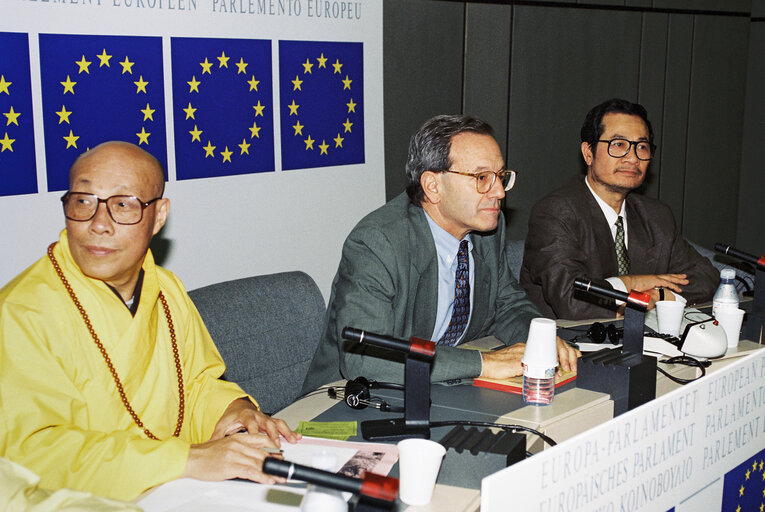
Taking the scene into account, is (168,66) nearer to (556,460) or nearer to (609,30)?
(556,460)

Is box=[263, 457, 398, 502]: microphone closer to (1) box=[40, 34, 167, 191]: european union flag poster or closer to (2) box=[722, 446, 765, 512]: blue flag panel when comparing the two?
(2) box=[722, 446, 765, 512]: blue flag panel

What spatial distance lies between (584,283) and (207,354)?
101 centimetres

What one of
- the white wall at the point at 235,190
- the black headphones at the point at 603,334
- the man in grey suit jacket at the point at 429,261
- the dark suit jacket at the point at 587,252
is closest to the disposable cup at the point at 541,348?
the man in grey suit jacket at the point at 429,261

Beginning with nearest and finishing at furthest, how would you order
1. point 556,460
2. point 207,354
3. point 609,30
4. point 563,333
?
point 556,460, point 207,354, point 563,333, point 609,30

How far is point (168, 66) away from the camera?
322 cm

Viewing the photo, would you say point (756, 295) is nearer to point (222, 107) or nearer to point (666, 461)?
point (666, 461)

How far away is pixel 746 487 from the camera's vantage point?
1.92 meters

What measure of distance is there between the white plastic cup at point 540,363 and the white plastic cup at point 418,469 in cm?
53

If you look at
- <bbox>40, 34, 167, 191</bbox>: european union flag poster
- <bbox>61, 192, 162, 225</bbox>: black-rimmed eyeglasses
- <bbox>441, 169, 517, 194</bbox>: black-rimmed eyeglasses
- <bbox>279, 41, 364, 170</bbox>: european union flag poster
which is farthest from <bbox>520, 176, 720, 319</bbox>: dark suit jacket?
<bbox>61, 192, 162, 225</bbox>: black-rimmed eyeglasses

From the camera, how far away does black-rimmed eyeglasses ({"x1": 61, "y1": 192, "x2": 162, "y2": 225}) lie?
189 cm

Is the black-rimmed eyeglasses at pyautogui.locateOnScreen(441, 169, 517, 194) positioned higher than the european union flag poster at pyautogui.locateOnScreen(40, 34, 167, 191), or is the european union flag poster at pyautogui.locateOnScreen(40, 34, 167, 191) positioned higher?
the european union flag poster at pyautogui.locateOnScreen(40, 34, 167, 191)

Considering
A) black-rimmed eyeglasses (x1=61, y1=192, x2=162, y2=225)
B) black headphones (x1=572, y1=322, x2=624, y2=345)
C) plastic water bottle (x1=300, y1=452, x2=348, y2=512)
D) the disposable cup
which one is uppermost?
black-rimmed eyeglasses (x1=61, y1=192, x2=162, y2=225)

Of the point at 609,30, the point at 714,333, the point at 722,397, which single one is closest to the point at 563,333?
the point at 714,333

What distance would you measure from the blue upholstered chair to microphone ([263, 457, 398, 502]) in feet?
4.18
